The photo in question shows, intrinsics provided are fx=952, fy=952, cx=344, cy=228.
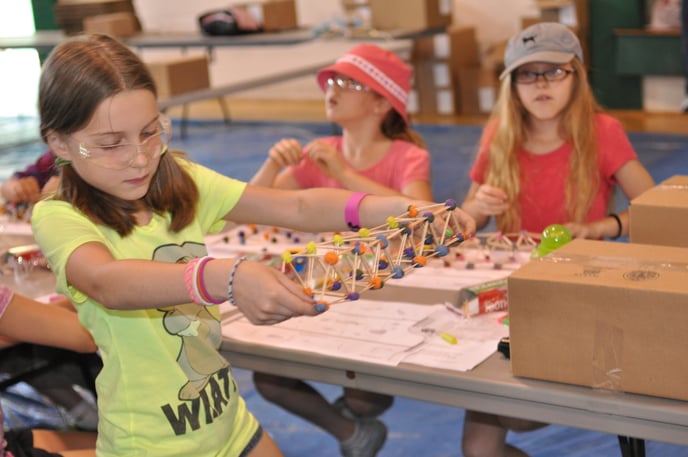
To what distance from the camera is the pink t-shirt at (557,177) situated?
114 inches

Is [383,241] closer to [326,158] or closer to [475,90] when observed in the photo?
[326,158]

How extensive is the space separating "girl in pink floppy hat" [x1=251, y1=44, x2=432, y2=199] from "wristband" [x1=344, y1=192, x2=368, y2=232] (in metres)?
1.01

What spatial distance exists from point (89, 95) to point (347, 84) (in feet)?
5.06

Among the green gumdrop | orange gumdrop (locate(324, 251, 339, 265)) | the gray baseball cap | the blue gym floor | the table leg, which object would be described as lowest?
the blue gym floor

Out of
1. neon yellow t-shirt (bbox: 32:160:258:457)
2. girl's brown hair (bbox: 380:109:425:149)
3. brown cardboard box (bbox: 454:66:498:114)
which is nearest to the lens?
neon yellow t-shirt (bbox: 32:160:258:457)

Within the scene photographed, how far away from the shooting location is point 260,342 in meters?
2.12

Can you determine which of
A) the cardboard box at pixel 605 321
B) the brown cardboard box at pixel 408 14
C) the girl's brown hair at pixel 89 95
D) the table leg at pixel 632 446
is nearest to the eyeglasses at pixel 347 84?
the girl's brown hair at pixel 89 95

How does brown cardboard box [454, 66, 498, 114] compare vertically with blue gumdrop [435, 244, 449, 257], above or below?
below

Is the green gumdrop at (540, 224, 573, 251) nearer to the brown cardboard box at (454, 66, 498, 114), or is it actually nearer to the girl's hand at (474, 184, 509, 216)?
the girl's hand at (474, 184, 509, 216)

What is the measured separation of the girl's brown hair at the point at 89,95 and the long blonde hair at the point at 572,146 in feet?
4.37

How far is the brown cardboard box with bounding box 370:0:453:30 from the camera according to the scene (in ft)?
23.8

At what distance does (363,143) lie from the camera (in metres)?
3.24

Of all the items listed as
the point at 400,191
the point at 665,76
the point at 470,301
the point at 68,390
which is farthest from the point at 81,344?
the point at 665,76

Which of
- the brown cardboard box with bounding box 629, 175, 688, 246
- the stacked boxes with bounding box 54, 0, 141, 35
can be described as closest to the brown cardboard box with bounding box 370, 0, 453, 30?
the stacked boxes with bounding box 54, 0, 141, 35
